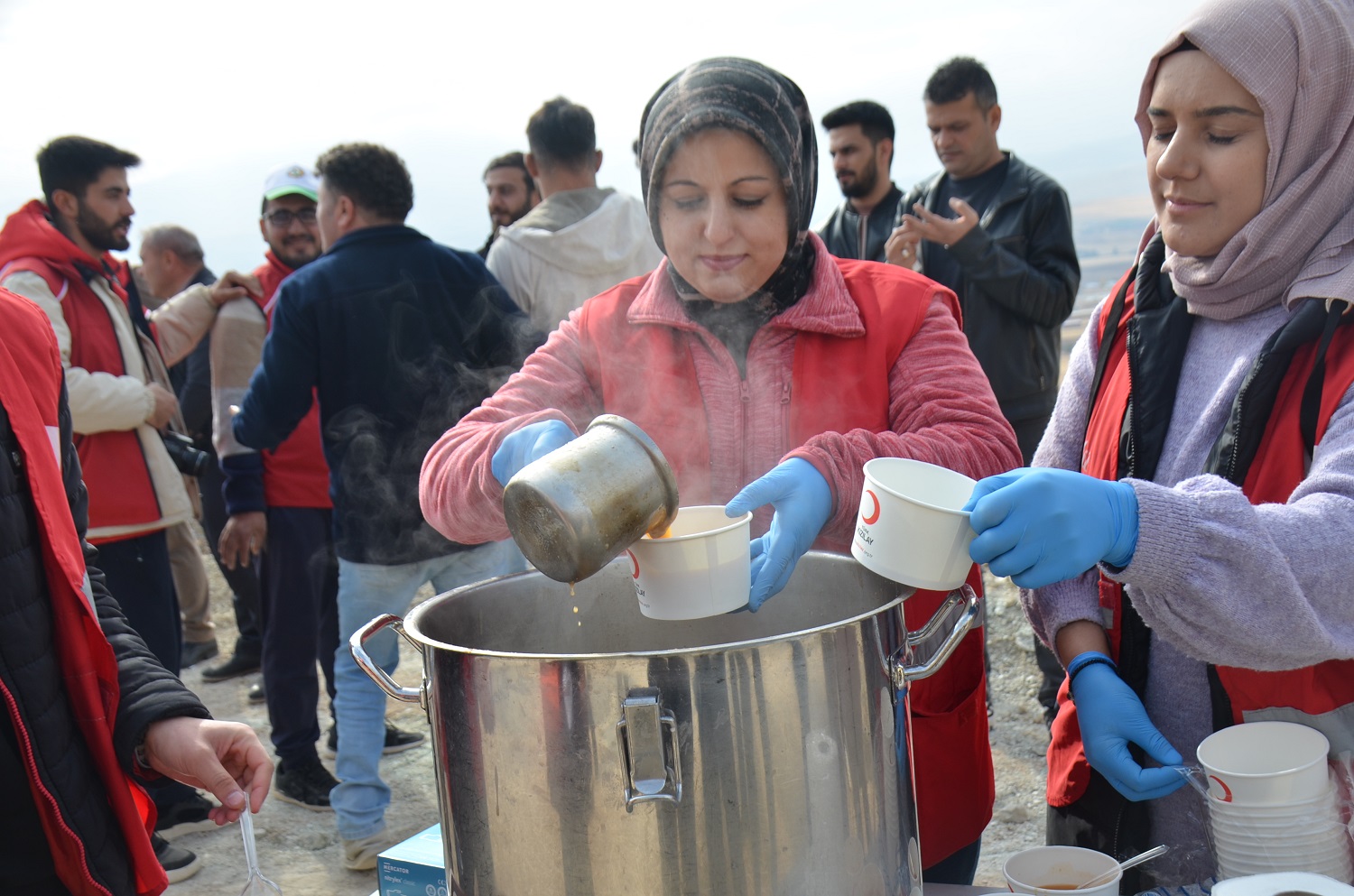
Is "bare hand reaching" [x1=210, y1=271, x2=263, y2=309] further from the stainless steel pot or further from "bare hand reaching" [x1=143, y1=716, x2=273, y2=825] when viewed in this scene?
the stainless steel pot

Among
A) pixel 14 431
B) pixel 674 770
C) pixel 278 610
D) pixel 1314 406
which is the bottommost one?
pixel 278 610

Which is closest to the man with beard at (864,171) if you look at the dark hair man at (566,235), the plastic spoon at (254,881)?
the dark hair man at (566,235)

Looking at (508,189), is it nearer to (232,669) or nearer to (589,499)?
(232,669)

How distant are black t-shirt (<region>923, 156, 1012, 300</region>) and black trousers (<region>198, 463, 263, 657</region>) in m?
4.02

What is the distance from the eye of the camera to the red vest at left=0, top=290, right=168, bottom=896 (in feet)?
5.40

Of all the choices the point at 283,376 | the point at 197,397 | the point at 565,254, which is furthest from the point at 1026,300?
the point at 197,397

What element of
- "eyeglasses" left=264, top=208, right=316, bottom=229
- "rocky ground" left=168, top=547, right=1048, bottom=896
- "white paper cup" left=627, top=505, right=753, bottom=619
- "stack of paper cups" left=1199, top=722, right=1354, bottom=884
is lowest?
"rocky ground" left=168, top=547, right=1048, bottom=896

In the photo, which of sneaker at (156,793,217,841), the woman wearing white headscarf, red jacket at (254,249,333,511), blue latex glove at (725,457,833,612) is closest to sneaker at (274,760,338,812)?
sneaker at (156,793,217,841)

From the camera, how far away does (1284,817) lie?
1.42m

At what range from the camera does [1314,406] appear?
1.57 m

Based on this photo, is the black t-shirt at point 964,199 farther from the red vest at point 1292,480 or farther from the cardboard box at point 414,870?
the cardboard box at point 414,870

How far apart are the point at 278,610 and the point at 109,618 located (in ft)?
9.18

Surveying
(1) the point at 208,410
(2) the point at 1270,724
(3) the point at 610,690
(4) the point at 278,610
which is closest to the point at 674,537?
(3) the point at 610,690

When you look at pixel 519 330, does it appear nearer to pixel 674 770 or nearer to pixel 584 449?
pixel 584 449
